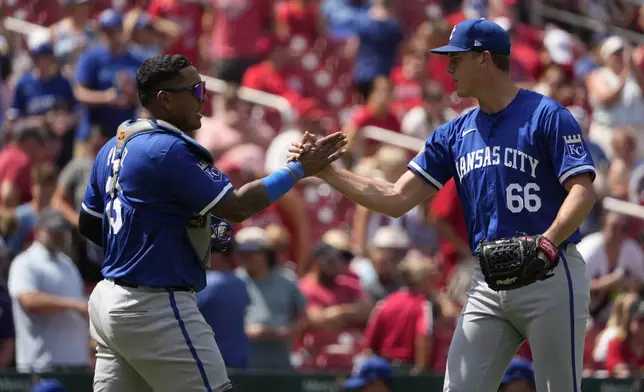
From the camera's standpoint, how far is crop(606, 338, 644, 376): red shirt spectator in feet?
35.1

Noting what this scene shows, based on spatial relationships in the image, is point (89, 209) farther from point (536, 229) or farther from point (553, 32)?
point (553, 32)

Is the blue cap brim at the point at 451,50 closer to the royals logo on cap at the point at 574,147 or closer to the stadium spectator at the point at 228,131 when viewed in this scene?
the royals logo on cap at the point at 574,147

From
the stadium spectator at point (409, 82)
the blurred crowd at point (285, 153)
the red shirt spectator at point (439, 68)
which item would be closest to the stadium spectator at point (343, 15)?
the blurred crowd at point (285, 153)

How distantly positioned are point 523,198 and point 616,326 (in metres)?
4.72

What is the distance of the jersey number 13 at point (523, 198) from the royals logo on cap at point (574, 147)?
237 millimetres

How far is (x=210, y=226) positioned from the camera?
653 centimetres

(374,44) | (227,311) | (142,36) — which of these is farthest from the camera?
(374,44)

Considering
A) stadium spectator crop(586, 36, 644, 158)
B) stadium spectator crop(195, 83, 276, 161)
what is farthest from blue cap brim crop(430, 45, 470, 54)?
stadium spectator crop(586, 36, 644, 158)

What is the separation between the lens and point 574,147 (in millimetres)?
6484

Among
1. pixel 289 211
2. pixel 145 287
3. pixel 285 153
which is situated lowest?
pixel 289 211

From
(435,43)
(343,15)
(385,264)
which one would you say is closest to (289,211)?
(385,264)

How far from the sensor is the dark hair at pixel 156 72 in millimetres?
6395

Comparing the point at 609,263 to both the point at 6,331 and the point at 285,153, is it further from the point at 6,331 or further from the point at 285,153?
the point at 6,331

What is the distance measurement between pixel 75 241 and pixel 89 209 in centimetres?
476
